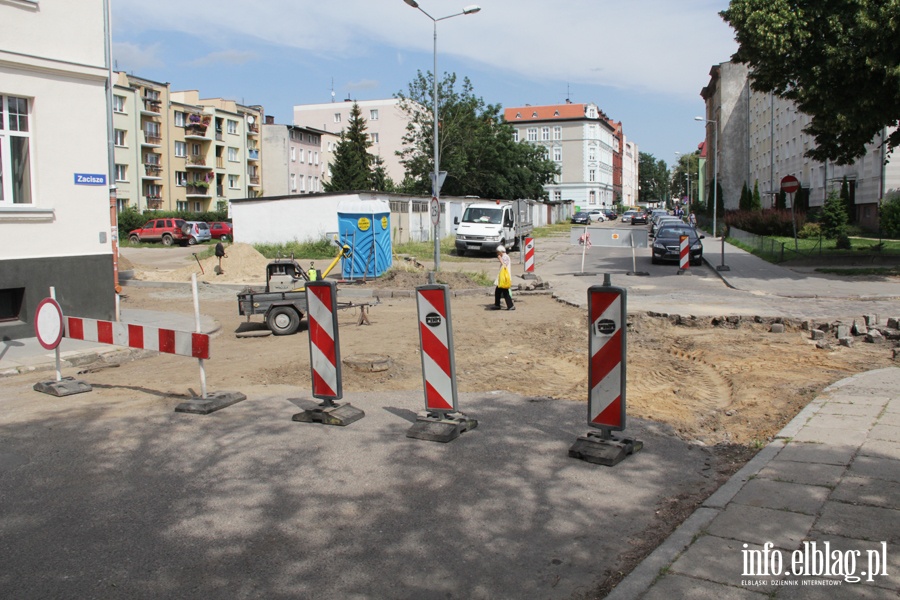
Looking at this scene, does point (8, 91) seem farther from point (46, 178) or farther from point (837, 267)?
point (837, 267)

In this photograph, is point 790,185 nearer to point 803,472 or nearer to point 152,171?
point 803,472

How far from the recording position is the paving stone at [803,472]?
5.25 meters

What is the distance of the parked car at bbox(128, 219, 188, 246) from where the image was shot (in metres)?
47.8

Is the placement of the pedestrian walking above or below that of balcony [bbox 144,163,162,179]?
below

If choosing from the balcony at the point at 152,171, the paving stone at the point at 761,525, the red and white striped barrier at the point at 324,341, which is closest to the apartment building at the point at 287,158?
the balcony at the point at 152,171

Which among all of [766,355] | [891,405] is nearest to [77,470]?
[891,405]

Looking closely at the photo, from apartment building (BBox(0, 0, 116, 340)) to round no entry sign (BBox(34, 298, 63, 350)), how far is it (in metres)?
4.09

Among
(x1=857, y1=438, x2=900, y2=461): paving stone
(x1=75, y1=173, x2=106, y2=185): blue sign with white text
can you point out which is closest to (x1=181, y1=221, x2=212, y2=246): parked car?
(x1=75, y1=173, x2=106, y2=185): blue sign with white text

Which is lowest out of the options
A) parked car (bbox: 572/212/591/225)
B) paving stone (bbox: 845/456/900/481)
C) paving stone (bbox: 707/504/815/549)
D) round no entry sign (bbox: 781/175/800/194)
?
paving stone (bbox: 707/504/815/549)

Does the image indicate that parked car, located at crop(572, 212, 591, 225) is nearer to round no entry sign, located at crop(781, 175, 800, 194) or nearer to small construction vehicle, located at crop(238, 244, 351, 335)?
round no entry sign, located at crop(781, 175, 800, 194)

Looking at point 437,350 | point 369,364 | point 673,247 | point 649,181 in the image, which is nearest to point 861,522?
point 437,350

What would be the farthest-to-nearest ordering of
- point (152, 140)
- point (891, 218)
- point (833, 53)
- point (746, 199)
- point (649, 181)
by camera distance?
1. point (649, 181)
2. point (152, 140)
3. point (746, 199)
4. point (891, 218)
5. point (833, 53)

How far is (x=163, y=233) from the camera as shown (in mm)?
48000

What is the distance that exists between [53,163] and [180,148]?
204ft
